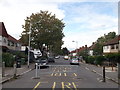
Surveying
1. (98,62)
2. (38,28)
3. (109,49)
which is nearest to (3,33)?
(38,28)

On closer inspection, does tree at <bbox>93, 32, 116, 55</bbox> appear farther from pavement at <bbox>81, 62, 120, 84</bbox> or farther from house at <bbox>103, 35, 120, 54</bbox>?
pavement at <bbox>81, 62, 120, 84</bbox>

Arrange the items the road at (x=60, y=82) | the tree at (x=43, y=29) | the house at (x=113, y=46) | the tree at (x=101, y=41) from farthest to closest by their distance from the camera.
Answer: the tree at (x=101, y=41)
the house at (x=113, y=46)
the tree at (x=43, y=29)
the road at (x=60, y=82)

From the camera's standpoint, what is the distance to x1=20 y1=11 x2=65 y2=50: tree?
4859 cm

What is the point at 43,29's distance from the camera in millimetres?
48375

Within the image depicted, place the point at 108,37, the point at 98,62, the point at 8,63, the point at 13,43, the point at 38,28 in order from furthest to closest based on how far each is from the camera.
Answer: the point at 108,37
the point at 13,43
the point at 38,28
the point at 98,62
the point at 8,63

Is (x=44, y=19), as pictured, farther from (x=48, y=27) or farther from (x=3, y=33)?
(x=3, y=33)

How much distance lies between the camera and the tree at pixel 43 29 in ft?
159

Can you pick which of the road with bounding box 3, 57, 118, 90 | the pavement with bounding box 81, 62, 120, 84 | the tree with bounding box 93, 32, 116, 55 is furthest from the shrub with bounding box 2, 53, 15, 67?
the tree with bounding box 93, 32, 116, 55

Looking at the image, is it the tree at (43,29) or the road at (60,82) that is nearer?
the road at (60,82)

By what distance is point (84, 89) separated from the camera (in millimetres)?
11758

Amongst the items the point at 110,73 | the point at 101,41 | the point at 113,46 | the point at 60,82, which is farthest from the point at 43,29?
the point at 101,41

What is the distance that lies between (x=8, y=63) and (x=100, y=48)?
4988 cm

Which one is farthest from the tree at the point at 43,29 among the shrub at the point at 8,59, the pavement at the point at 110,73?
the pavement at the point at 110,73

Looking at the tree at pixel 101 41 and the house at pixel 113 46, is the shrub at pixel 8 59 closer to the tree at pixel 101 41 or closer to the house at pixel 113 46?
the house at pixel 113 46
